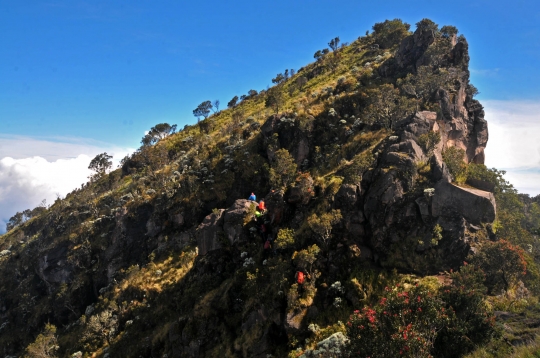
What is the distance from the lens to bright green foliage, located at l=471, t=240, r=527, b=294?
25.8 metres

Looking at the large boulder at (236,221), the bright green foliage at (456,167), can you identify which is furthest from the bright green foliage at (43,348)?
the bright green foliage at (456,167)

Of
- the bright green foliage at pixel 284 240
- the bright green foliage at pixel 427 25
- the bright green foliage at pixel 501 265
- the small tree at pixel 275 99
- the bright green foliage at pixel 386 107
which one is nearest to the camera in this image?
the bright green foliage at pixel 501 265

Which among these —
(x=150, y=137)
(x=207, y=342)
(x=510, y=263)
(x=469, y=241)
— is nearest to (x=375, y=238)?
(x=469, y=241)

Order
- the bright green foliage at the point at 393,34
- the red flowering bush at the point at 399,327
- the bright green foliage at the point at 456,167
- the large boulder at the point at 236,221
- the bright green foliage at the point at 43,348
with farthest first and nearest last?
the bright green foliage at the point at 393,34 → the bright green foliage at the point at 43,348 → the large boulder at the point at 236,221 → the bright green foliage at the point at 456,167 → the red flowering bush at the point at 399,327

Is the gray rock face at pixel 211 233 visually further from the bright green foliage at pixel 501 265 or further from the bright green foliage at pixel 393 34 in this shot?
the bright green foliage at pixel 393 34

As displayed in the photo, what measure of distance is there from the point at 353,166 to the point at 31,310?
69645 mm

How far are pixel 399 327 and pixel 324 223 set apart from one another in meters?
15.4

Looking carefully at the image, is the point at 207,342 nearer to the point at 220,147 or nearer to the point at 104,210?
the point at 220,147

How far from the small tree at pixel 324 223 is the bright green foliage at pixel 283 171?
15621 millimetres

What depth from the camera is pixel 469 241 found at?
29281mm

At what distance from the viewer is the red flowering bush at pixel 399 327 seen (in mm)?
15922

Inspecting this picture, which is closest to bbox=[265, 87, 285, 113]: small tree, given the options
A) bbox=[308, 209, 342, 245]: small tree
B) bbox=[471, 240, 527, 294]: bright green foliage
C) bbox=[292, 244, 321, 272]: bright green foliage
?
bbox=[308, 209, 342, 245]: small tree

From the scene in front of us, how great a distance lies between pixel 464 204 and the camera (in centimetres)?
3073

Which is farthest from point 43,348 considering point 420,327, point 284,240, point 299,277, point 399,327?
point 420,327
